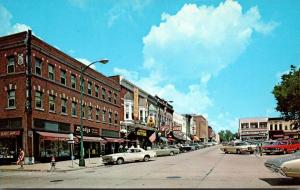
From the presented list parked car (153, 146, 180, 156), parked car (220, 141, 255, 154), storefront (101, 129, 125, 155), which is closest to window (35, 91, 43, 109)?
storefront (101, 129, 125, 155)

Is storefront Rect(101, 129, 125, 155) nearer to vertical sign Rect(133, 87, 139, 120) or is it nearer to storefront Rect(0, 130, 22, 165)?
vertical sign Rect(133, 87, 139, 120)

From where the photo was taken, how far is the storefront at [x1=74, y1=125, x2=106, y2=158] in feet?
141

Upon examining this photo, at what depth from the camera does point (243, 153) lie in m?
49.4

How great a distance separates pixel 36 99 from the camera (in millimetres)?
34938

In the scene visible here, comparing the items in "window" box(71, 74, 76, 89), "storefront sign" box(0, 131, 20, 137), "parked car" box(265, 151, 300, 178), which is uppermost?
"window" box(71, 74, 76, 89)

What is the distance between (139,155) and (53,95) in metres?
9.76

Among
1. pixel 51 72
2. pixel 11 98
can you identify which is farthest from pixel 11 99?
pixel 51 72

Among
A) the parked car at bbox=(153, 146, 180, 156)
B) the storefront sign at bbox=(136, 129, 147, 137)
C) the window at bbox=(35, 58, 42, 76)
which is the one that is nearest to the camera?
the window at bbox=(35, 58, 42, 76)

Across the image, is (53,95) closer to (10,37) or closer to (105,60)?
(10,37)

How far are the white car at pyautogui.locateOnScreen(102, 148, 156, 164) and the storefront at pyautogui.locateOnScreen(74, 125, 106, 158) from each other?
8.17m

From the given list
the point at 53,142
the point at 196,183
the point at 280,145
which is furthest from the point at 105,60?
the point at 280,145

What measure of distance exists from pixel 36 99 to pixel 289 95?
37.7m

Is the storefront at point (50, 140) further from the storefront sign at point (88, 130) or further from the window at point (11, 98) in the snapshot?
the window at point (11, 98)

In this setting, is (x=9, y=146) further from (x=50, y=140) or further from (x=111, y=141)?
(x=111, y=141)
